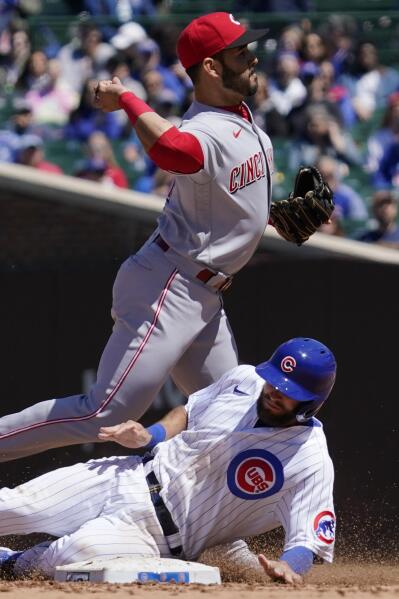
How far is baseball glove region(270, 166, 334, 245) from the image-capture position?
4.15 metres

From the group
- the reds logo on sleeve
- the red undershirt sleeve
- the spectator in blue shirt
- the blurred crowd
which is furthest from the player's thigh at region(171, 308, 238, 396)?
the blurred crowd

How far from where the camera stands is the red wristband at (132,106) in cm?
369

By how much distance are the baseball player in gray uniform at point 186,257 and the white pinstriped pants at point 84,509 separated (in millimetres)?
191

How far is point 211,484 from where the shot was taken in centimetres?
388

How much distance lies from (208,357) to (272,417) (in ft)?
1.26

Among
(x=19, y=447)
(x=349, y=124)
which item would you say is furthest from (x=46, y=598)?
(x=349, y=124)

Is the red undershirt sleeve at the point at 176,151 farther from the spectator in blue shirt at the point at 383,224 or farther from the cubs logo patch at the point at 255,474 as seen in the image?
the spectator in blue shirt at the point at 383,224

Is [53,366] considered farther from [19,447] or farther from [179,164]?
[179,164]

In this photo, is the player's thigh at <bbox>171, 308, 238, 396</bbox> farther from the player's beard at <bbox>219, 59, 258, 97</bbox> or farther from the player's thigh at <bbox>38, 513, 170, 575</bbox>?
the player's beard at <bbox>219, 59, 258, 97</bbox>

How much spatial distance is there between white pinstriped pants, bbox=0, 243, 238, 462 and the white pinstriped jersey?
21 centimetres

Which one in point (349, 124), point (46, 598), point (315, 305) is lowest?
point (349, 124)

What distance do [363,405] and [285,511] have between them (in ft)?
4.48

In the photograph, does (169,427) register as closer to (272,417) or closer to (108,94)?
(272,417)

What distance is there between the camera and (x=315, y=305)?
5.16 m
